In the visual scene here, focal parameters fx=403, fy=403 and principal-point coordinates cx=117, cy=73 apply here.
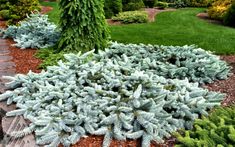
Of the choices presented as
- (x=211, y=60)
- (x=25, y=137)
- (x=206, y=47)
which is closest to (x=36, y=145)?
(x=25, y=137)

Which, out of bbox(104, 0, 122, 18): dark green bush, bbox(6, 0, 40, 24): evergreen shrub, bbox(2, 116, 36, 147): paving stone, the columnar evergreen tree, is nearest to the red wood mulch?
bbox(2, 116, 36, 147): paving stone

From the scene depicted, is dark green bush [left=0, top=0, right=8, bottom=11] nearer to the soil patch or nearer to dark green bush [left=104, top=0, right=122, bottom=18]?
dark green bush [left=104, top=0, right=122, bottom=18]

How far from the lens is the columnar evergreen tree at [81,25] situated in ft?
23.4

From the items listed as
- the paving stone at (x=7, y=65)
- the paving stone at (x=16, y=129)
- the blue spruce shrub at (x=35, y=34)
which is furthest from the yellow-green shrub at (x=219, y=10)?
the paving stone at (x=16, y=129)

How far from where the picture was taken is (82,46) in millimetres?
7340

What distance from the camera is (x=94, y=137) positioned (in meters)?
4.32

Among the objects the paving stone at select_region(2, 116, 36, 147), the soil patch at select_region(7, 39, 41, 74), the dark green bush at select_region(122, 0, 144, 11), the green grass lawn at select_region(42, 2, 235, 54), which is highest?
the paving stone at select_region(2, 116, 36, 147)

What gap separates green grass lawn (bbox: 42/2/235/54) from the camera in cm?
890

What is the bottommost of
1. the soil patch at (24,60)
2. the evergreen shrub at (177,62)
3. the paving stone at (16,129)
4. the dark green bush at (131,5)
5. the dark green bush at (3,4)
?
the dark green bush at (131,5)

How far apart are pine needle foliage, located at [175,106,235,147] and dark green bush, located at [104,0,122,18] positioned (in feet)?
29.7

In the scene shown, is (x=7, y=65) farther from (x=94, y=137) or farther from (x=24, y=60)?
(x=94, y=137)

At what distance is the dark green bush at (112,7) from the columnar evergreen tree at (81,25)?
5687 millimetres

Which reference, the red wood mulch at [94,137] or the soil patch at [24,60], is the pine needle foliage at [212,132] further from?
the soil patch at [24,60]

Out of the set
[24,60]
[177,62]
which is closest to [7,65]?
[24,60]
